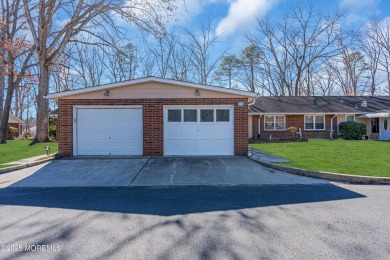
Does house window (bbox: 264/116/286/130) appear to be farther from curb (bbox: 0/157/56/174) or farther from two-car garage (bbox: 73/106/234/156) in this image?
curb (bbox: 0/157/56/174)

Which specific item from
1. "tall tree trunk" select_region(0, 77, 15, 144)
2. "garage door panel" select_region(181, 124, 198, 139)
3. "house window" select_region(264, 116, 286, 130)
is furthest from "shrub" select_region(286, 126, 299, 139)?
"tall tree trunk" select_region(0, 77, 15, 144)

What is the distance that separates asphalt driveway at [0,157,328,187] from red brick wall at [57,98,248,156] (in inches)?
33.9

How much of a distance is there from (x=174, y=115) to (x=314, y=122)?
48.4 ft

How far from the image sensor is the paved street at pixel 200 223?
126 inches

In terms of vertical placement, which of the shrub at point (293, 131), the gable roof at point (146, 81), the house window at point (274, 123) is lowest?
the shrub at point (293, 131)

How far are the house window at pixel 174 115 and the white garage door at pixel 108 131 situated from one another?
1268 millimetres

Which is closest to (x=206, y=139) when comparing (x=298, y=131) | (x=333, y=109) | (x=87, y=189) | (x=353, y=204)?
(x=87, y=189)

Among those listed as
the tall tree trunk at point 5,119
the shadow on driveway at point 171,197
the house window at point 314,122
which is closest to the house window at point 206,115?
the shadow on driveway at point 171,197

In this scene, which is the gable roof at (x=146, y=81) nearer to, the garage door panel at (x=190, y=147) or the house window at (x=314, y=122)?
the garage door panel at (x=190, y=147)

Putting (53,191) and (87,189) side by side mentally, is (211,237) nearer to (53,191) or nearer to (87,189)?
(87,189)

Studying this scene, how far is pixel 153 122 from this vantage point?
35.9 feet

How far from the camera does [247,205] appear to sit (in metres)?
4.97

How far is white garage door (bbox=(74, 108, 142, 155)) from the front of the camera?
435 inches

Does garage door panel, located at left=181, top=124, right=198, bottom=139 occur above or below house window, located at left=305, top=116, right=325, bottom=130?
below
